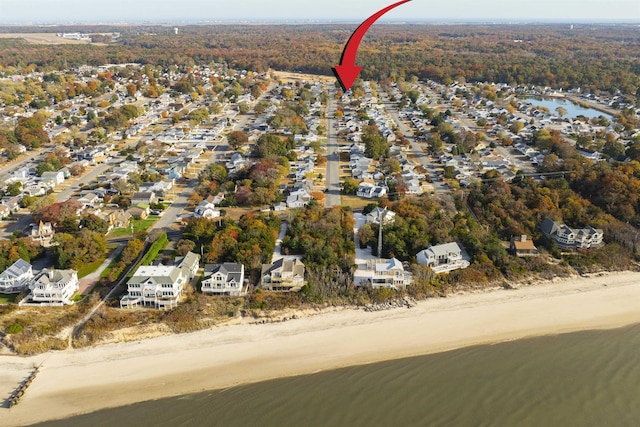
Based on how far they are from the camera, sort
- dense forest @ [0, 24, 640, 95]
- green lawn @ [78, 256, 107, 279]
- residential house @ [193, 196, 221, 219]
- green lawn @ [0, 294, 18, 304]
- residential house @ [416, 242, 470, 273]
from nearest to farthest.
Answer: green lawn @ [0, 294, 18, 304], green lawn @ [78, 256, 107, 279], residential house @ [416, 242, 470, 273], residential house @ [193, 196, 221, 219], dense forest @ [0, 24, 640, 95]

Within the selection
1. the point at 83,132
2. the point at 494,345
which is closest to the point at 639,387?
the point at 494,345

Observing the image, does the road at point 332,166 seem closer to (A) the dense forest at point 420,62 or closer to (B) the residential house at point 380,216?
(B) the residential house at point 380,216

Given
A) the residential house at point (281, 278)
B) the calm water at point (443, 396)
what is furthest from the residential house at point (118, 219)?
the calm water at point (443, 396)

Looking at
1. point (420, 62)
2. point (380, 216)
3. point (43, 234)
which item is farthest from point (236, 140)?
point (420, 62)

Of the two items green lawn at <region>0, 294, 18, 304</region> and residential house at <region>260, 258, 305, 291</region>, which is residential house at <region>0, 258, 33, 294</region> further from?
residential house at <region>260, 258, 305, 291</region>

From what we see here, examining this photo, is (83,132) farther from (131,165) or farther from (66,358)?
(66,358)

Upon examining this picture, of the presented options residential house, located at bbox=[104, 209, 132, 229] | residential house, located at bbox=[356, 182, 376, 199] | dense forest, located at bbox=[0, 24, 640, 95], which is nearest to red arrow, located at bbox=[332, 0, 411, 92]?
residential house, located at bbox=[104, 209, 132, 229]
